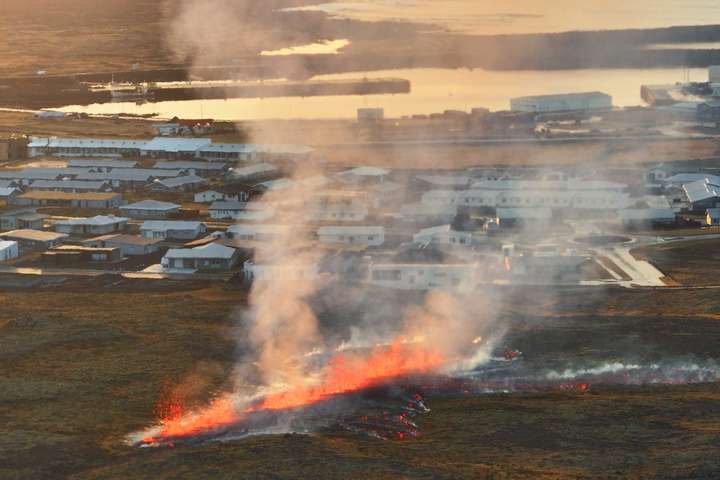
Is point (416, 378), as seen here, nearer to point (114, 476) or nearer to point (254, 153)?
point (114, 476)

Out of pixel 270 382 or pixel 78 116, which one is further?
pixel 78 116

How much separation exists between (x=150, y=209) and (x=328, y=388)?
84.7 ft

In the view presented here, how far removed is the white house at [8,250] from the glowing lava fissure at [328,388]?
58.0 feet

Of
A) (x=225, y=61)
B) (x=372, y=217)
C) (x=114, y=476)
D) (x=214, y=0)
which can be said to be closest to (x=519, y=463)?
(x=114, y=476)

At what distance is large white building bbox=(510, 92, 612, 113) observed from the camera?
77.9 m

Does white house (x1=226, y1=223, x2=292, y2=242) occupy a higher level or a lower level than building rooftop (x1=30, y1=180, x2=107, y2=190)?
lower

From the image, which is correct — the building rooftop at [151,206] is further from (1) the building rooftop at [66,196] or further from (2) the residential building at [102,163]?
(2) the residential building at [102,163]

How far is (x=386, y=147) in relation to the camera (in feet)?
218

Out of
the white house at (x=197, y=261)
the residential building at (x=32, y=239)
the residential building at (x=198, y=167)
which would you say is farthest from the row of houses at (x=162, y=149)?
the white house at (x=197, y=261)

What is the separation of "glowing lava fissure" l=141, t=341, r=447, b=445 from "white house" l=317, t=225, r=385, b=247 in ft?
44.5

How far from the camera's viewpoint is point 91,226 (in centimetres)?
Result: 4741

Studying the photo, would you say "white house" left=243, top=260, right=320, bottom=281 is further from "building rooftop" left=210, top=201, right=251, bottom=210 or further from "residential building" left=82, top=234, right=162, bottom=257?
"building rooftop" left=210, top=201, right=251, bottom=210

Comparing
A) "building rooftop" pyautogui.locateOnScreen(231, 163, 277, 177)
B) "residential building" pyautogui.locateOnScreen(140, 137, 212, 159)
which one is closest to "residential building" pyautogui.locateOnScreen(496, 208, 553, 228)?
"building rooftop" pyautogui.locateOnScreen(231, 163, 277, 177)

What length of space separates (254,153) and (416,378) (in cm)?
3740
